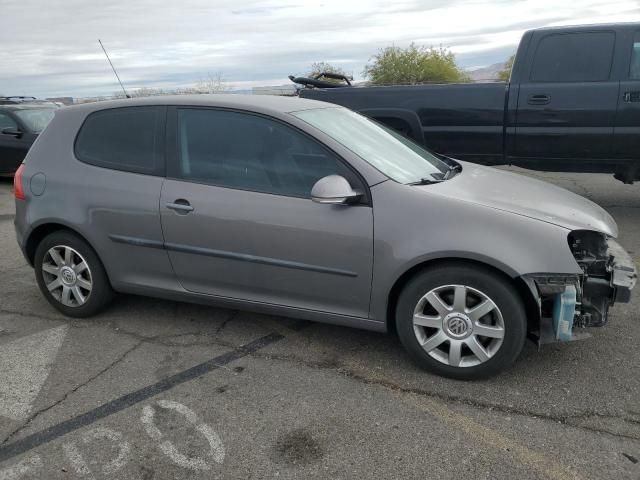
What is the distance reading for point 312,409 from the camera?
9.87 feet

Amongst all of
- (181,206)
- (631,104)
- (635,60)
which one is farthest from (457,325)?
(635,60)

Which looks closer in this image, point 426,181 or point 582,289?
point 582,289

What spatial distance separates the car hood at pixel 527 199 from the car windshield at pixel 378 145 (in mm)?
195

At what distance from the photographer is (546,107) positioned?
250 inches

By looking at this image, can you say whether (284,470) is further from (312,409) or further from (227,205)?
(227,205)

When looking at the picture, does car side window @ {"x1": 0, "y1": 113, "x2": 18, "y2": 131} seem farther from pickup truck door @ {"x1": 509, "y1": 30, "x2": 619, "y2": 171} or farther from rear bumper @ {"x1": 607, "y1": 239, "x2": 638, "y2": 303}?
rear bumper @ {"x1": 607, "y1": 239, "x2": 638, "y2": 303}

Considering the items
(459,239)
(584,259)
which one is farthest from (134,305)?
(584,259)

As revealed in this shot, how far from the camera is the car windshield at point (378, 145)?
3492 mm

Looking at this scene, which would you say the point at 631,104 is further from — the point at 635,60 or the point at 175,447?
the point at 175,447

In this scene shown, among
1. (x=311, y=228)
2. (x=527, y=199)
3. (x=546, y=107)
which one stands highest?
(x=546, y=107)

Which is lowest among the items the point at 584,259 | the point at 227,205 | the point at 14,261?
the point at 14,261

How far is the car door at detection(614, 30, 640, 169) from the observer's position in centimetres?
611

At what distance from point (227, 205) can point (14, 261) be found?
11.0 feet

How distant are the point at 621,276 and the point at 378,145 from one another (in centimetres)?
162
